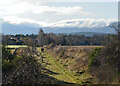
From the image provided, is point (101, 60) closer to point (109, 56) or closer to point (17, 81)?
point (109, 56)

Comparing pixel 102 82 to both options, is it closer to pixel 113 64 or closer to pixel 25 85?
pixel 113 64

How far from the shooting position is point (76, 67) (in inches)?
852

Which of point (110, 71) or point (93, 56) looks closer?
point (110, 71)

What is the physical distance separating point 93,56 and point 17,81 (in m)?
13.4

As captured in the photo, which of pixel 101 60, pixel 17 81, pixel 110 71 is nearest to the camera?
pixel 17 81

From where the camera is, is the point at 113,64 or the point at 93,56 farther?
the point at 93,56

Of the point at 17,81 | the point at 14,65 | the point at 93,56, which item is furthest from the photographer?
the point at 93,56

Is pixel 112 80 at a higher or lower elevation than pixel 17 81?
lower

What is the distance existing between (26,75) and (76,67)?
15559 millimetres

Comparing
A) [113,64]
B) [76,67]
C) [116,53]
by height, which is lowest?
[76,67]

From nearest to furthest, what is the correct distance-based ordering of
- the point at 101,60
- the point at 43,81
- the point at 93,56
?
the point at 43,81 < the point at 101,60 < the point at 93,56

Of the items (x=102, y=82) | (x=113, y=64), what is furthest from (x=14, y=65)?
(x=113, y=64)

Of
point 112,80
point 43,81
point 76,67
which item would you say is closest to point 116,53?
point 112,80

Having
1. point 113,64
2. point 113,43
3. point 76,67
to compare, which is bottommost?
point 76,67
